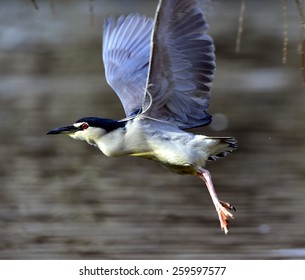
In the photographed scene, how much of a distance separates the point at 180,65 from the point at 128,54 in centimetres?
55

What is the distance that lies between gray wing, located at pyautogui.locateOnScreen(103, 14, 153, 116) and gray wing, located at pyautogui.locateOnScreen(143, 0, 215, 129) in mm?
353

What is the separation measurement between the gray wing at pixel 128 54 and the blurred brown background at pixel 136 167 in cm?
13

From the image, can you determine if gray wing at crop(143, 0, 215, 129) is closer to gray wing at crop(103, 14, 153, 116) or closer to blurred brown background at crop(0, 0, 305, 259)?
gray wing at crop(103, 14, 153, 116)

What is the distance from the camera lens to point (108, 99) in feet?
16.2

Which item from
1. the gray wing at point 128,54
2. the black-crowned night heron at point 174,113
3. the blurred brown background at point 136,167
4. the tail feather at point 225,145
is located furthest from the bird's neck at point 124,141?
the blurred brown background at point 136,167

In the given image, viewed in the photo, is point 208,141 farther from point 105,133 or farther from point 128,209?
point 128,209

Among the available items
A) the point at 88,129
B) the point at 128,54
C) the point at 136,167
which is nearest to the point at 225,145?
the point at 88,129

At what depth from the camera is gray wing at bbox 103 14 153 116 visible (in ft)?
9.73

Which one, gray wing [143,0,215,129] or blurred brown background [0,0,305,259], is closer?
gray wing [143,0,215,129]

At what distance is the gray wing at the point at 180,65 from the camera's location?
2.41m

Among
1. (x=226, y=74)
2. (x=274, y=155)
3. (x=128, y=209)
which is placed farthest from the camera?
(x=226, y=74)

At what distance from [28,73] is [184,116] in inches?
121

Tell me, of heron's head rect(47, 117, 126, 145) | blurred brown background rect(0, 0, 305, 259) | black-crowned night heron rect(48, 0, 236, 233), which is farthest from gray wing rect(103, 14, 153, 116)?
heron's head rect(47, 117, 126, 145)

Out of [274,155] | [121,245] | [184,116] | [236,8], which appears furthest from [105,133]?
[236,8]
